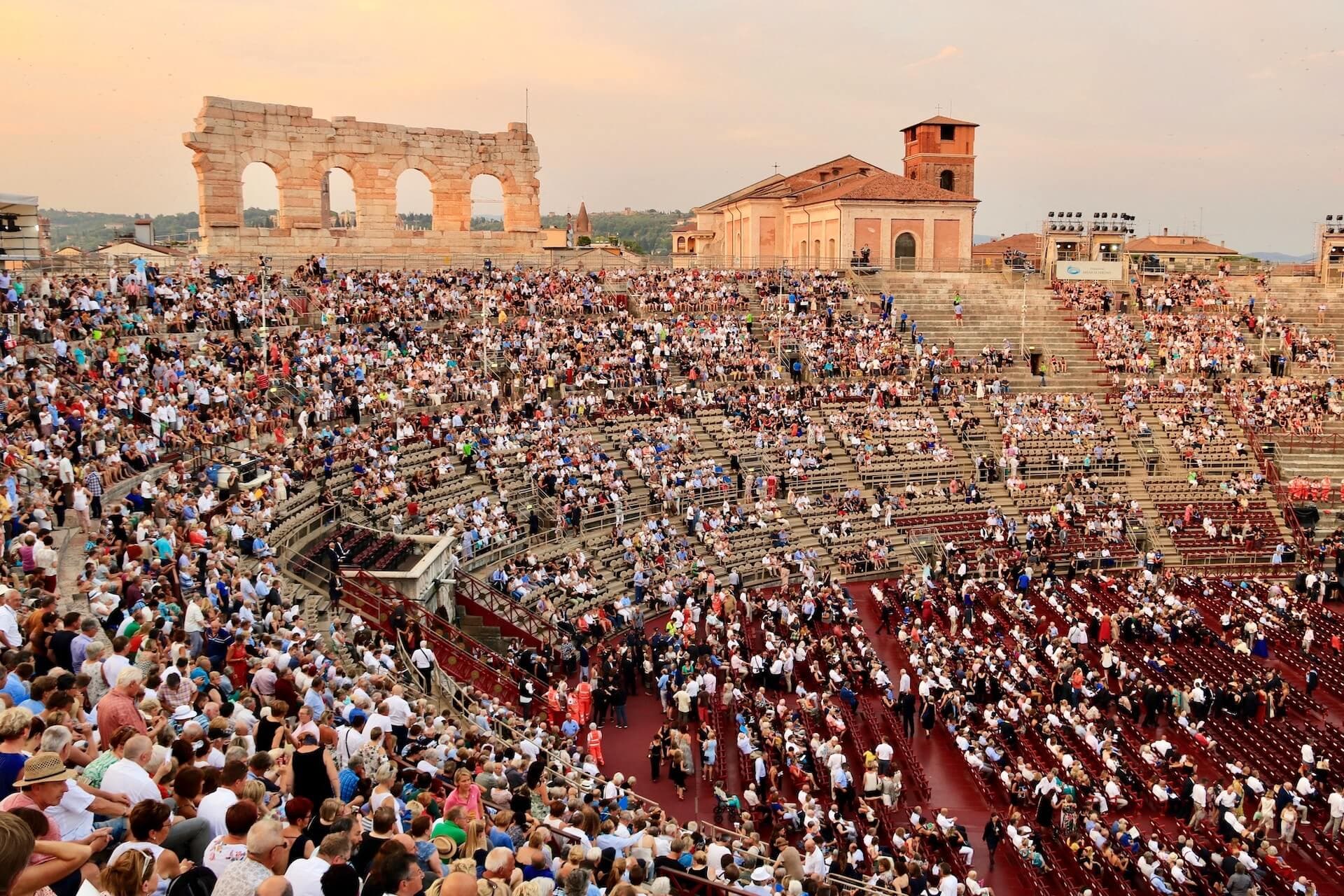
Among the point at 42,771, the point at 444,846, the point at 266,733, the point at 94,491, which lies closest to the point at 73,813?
the point at 42,771

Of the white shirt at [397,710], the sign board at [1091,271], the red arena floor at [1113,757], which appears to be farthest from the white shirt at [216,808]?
the sign board at [1091,271]

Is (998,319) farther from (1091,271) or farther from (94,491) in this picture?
(94,491)

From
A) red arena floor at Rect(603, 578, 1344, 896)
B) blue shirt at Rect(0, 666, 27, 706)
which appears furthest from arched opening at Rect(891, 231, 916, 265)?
blue shirt at Rect(0, 666, 27, 706)

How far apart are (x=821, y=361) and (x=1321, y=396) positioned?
1884 cm

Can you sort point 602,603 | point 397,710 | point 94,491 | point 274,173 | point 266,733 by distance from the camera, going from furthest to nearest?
point 274,173 < point 602,603 < point 94,491 < point 397,710 < point 266,733

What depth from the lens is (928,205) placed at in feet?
169

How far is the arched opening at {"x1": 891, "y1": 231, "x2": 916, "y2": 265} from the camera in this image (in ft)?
171

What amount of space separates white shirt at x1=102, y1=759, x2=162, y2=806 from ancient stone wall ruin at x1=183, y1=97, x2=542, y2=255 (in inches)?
1415

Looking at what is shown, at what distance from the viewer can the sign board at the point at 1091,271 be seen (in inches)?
1934

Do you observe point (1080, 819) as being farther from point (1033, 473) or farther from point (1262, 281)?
point (1262, 281)

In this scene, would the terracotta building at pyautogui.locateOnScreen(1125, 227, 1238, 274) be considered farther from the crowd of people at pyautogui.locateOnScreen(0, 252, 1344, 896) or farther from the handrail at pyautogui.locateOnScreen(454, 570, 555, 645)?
the handrail at pyautogui.locateOnScreen(454, 570, 555, 645)

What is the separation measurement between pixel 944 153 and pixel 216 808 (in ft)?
217

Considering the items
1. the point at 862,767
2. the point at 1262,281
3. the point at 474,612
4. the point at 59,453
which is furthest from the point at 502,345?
the point at 1262,281

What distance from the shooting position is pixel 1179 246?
81438mm
